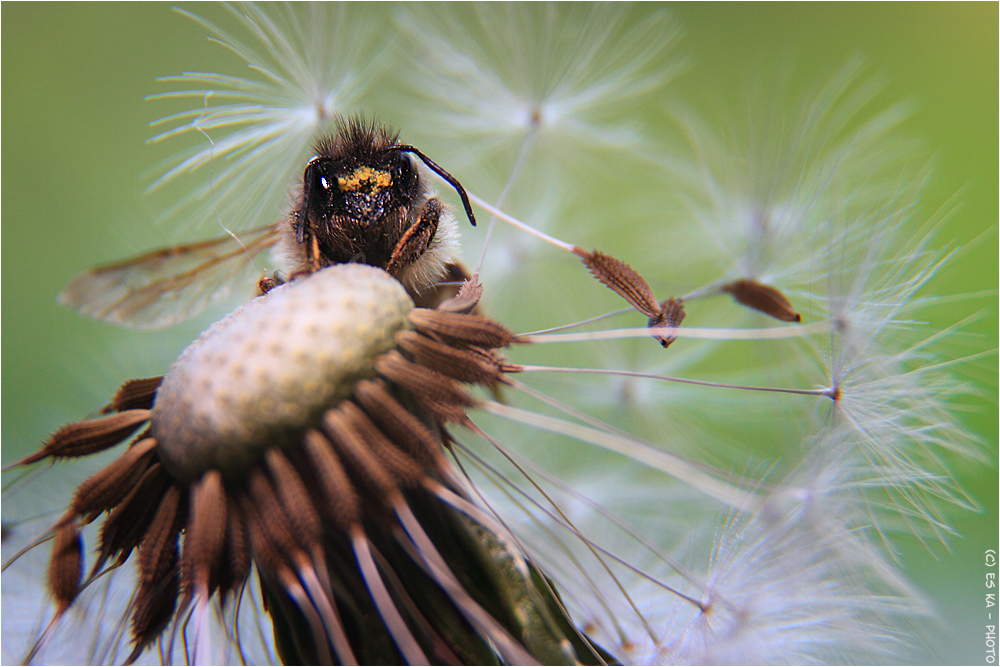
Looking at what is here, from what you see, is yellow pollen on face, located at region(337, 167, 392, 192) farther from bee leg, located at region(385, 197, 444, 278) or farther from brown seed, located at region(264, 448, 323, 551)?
brown seed, located at region(264, 448, 323, 551)

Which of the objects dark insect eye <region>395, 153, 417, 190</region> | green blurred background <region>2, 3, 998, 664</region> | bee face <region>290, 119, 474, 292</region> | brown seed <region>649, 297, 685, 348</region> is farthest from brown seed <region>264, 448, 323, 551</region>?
green blurred background <region>2, 3, 998, 664</region>

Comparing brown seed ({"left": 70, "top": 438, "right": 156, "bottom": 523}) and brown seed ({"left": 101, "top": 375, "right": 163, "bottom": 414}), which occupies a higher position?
brown seed ({"left": 101, "top": 375, "right": 163, "bottom": 414})

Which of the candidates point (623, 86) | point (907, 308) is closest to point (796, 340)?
point (907, 308)

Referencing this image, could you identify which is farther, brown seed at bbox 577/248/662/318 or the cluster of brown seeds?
brown seed at bbox 577/248/662/318

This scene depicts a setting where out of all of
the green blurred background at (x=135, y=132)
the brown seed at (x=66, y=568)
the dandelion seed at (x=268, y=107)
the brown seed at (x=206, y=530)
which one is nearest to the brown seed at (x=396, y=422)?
the brown seed at (x=206, y=530)

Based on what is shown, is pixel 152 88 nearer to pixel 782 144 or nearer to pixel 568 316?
pixel 568 316

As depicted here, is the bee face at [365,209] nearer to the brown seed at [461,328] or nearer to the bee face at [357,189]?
the bee face at [357,189]
